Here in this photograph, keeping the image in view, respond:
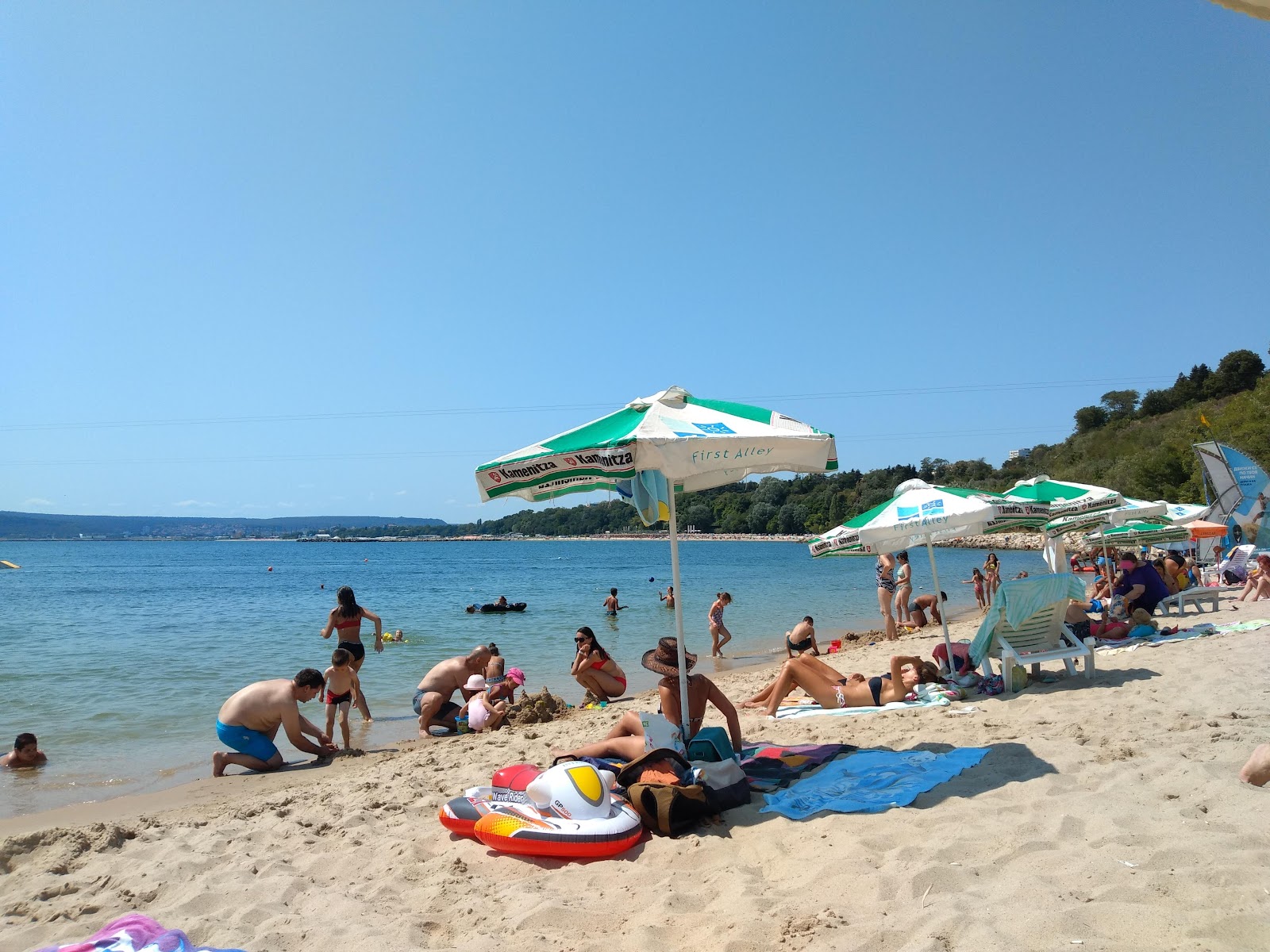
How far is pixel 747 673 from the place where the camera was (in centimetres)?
1070

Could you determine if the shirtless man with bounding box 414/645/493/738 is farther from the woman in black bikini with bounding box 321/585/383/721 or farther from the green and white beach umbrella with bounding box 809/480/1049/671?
the green and white beach umbrella with bounding box 809/480/1049/671

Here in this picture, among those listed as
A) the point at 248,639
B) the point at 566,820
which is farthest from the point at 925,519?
the point at 248,639

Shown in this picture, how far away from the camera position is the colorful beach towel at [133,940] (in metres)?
2.04

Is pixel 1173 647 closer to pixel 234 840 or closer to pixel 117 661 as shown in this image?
pixel 234 840

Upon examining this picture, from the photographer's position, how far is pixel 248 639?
16.2 metres

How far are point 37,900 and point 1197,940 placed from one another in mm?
4441

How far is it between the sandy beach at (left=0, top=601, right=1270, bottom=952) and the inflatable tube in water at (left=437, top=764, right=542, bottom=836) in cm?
9

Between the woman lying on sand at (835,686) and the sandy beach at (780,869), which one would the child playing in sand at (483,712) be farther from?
the woman lying on sand at (835,686)

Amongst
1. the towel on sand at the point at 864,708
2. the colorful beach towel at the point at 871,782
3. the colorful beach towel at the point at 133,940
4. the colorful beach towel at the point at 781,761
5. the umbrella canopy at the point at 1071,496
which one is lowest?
the towel on sand at the point at 864,708

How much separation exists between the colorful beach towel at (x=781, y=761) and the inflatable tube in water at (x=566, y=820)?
941 mm

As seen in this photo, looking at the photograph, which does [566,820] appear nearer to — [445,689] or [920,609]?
[445,689]

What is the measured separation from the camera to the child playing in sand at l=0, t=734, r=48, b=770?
672 cm

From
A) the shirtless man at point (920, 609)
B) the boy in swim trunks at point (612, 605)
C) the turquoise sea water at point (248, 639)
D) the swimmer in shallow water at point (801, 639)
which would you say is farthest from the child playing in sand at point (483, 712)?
the boy in swim trunks at point (612, 605)

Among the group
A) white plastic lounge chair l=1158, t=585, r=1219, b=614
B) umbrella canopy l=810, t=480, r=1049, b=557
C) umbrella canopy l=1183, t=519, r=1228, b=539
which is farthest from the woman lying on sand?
umbrella canopy l=1183, t=519, r=1228, b=539
